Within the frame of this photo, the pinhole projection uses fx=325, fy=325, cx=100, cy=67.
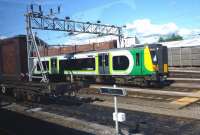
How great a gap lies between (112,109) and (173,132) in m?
4.98

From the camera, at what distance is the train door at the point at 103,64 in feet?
83.3

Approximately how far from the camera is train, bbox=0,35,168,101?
1755 cm

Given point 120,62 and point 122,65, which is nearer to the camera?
point 122,65

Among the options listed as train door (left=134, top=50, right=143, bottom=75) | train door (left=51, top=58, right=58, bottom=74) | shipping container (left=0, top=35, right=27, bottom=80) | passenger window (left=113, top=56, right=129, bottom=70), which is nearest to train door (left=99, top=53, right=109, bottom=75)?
passenger window (left=113, top=56, right=129, bottom=70)

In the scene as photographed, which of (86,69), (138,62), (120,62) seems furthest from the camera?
(86,69)

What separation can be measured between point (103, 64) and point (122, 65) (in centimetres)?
225

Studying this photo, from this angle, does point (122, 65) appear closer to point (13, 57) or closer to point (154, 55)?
point (154, 55)

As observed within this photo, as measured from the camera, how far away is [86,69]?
91.4ft

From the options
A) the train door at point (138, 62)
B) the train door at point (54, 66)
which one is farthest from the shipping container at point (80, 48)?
the train door at point (138, 62)

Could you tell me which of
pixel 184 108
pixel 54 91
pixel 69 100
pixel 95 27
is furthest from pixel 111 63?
pixel 95 27

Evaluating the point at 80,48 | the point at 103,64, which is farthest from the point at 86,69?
the point at 80,48

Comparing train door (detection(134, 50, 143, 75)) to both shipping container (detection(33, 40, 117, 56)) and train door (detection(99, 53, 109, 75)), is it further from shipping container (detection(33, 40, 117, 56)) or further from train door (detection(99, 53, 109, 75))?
shipping container (detection(33, 40, 117, 56))

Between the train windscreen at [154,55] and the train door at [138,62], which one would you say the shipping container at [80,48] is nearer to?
the train door at [138,62]

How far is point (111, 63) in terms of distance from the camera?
25.0 metres
